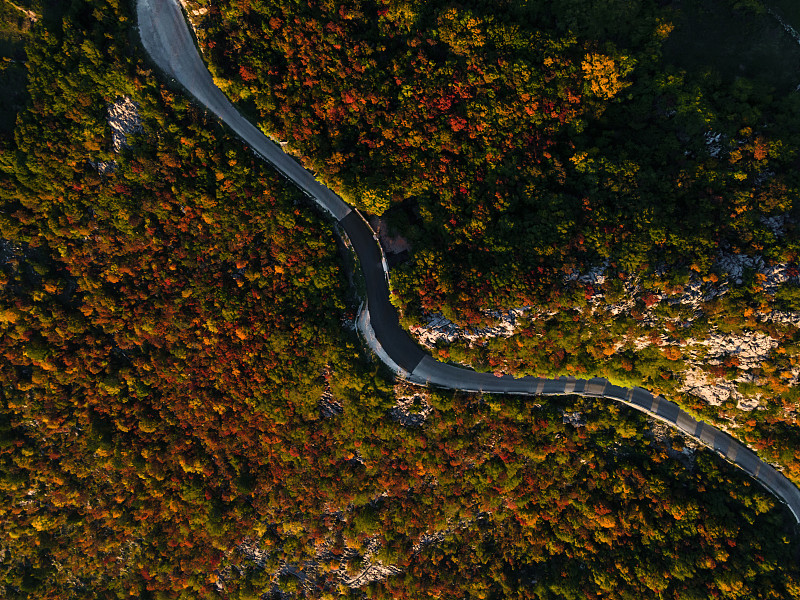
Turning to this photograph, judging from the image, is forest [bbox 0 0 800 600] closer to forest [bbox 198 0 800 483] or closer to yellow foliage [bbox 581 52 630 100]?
yellow foliage [bbox 581 52 630 100]

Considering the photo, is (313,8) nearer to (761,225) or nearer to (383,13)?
(383,13)

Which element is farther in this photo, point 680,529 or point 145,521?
point 145,521

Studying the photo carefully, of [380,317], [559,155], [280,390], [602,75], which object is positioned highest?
[602,75]

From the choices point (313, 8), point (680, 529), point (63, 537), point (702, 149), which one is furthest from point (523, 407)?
point (63, 537)

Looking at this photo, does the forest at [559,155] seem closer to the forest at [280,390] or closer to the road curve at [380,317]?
the forest at [280,390]

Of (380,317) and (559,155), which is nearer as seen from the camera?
(559,155)

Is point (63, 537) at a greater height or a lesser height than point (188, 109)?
lesser

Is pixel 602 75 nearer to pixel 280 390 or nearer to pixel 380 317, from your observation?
pixel 380 317

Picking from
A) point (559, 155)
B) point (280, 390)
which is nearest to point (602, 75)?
point (559, 155)
